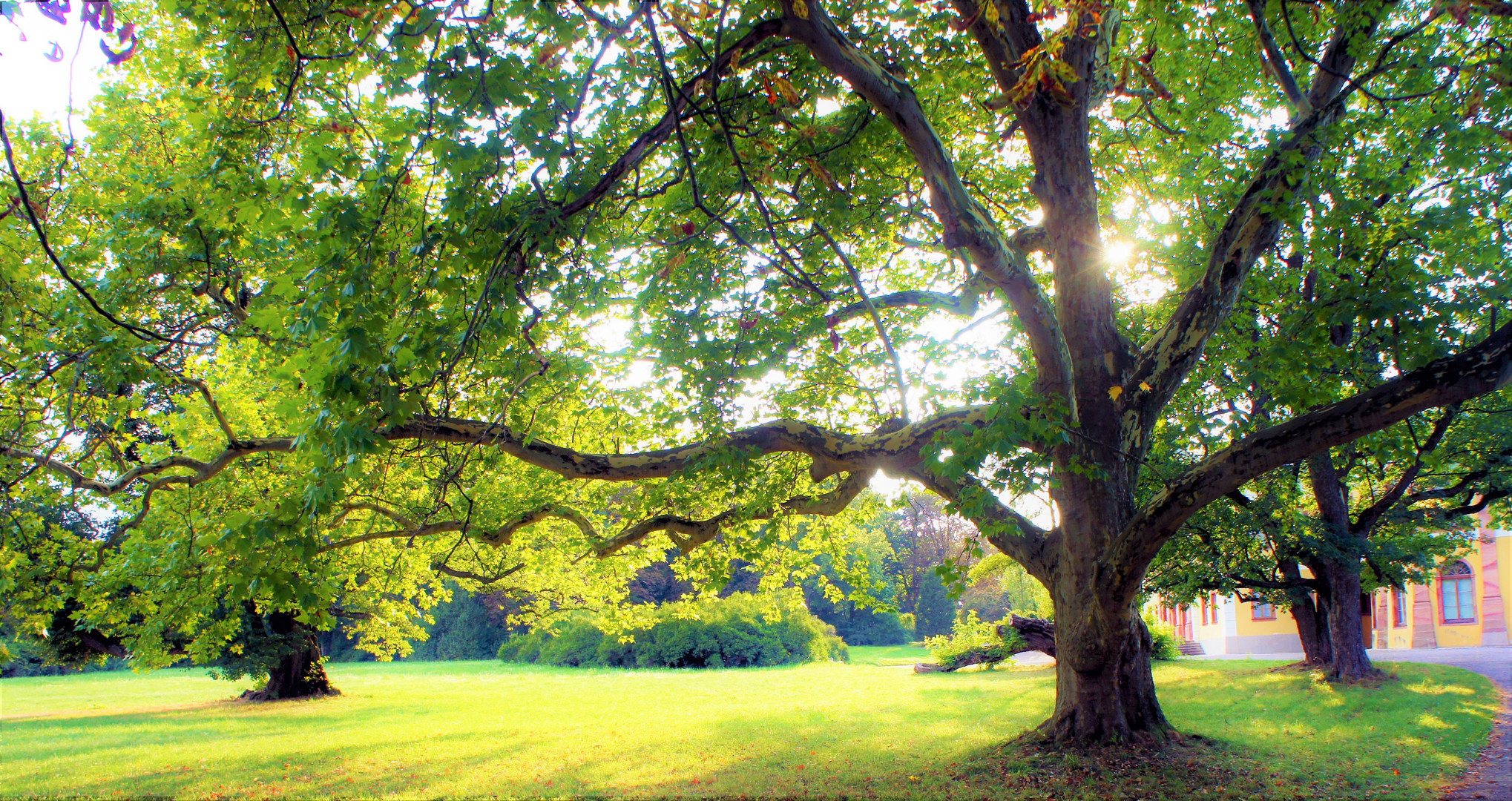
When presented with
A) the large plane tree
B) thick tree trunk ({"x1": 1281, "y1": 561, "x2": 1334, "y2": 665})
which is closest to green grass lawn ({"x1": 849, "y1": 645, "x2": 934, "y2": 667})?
thick tree trunk ({"x1": 1281, "y1": 561, "x2": 1334, "y2": 665})

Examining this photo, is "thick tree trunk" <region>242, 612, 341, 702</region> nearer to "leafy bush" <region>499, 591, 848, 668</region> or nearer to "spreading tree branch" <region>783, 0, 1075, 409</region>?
"leafy bush" <region>499, 591, 848, 668</region>

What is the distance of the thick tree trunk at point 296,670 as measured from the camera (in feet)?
64.5

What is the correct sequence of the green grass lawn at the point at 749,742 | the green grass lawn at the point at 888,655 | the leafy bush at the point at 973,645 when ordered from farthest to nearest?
1. the green grass lawn at the point at 888,655
2. the leafy bush at the point at 973,645
3. the green grass lawn at the point at 749,742

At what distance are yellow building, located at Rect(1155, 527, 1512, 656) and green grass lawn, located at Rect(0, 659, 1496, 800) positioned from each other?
11.7 m

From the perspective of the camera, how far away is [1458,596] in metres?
29.7

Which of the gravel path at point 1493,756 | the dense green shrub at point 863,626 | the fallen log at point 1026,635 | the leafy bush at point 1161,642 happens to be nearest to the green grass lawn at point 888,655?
the dense green shrub at point 863,626

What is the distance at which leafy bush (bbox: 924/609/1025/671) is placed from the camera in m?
18.2

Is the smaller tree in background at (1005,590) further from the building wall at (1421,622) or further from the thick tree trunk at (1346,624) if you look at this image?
the thick tree trunk at (1346,624)

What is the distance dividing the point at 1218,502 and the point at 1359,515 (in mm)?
3908

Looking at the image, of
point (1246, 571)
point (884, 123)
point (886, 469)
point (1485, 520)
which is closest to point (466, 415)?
point (886, 469)

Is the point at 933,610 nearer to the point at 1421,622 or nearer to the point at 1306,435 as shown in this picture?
the point at 1421,622

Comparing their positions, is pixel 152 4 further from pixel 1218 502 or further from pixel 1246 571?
pixel 1246 571

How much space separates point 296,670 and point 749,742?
14.4m

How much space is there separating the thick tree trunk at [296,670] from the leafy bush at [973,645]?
15.8 meters
